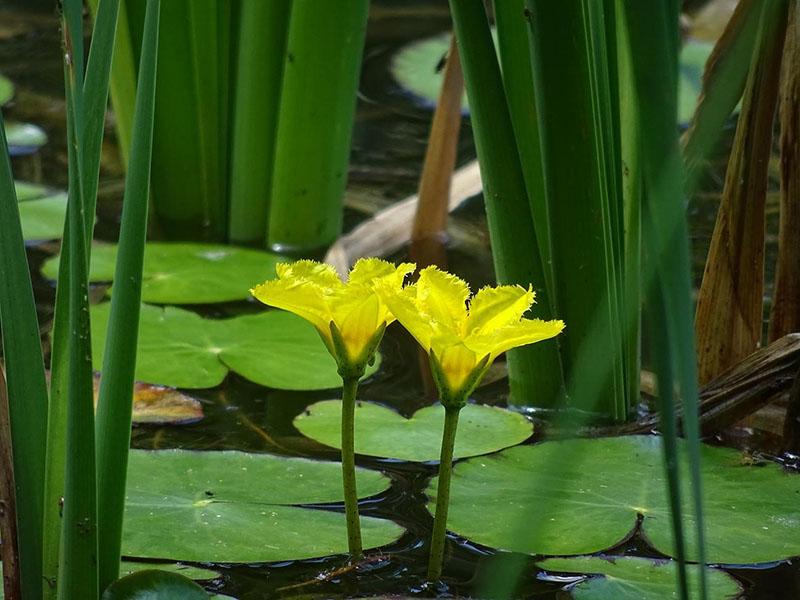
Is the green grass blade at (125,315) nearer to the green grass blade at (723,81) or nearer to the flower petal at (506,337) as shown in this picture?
the flower petal at (506,337)

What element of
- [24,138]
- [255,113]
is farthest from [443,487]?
[24,138]

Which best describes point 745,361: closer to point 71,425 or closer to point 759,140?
point 759,140

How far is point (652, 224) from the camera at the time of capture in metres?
0.51

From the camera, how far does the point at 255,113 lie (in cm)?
168

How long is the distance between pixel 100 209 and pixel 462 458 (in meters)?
1.04

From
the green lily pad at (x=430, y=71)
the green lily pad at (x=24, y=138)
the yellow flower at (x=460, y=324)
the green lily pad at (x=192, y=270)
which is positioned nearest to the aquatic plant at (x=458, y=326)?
the yellow flower at (x=460, y=324)

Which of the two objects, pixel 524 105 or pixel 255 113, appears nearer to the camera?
pixel 524 105

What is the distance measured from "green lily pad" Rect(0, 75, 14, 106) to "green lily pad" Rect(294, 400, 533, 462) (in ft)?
4.89

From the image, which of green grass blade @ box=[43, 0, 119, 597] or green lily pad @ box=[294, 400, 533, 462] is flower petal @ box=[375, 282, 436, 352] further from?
green lily pad @ box=[294, 400, 533, 462]

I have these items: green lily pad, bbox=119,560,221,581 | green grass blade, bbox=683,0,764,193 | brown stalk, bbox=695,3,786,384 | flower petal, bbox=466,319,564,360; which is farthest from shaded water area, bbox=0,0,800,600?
green grass blade, bbox=683,0,764,193

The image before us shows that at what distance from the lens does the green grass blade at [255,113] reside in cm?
163

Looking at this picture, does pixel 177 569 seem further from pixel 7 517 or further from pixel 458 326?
pixel 458 326

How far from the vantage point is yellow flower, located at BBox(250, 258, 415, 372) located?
75cm

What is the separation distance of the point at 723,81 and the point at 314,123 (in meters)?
1.01
